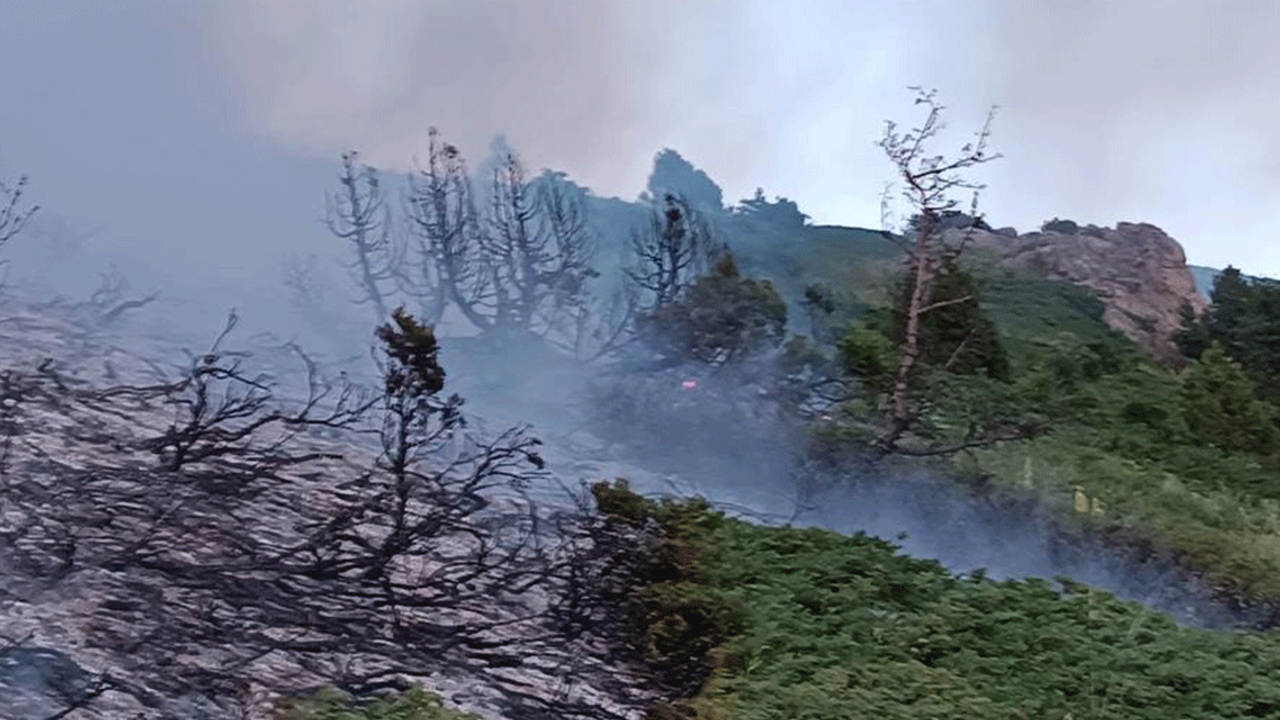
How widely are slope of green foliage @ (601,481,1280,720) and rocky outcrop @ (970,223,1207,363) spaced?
47.7 ft

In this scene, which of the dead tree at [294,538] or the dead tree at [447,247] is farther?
the dead tree at [447,247]

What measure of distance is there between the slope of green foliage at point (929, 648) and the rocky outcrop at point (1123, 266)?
14.5 metres

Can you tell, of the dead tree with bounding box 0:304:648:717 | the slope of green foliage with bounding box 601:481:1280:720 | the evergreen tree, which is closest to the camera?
the dead tree with bounding box 0:304:648:717

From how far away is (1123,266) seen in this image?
22.7m

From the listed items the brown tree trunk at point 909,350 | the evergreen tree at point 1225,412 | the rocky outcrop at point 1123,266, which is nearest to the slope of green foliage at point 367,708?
the brown tree trunk at point 909,350

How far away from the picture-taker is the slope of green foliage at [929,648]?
5.37 m

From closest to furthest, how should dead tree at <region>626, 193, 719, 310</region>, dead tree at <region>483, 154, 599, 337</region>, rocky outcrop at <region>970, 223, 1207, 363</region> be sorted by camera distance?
dead tree at <region>483, 154, 599, 337</region>
dead tree at <region>626, 193, 719, 310</region>
rocky outcrop at <region>970, 223, 1207, 363</region>

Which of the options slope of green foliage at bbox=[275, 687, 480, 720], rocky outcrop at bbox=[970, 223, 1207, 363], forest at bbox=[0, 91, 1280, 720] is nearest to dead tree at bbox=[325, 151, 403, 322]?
forest at bbox=[0, 91, 1280, 720]

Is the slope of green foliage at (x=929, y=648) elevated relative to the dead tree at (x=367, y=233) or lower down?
lower down

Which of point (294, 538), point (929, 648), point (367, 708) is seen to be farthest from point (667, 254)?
point (367, 708)

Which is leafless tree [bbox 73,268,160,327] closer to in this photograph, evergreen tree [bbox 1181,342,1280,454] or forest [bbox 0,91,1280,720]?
forest [bbox 0,91,1280,720]

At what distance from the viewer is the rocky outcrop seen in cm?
2141

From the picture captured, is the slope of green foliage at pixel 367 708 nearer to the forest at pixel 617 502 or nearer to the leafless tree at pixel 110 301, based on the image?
the forest at pixel 617 502

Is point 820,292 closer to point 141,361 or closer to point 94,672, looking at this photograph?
point 141,361
